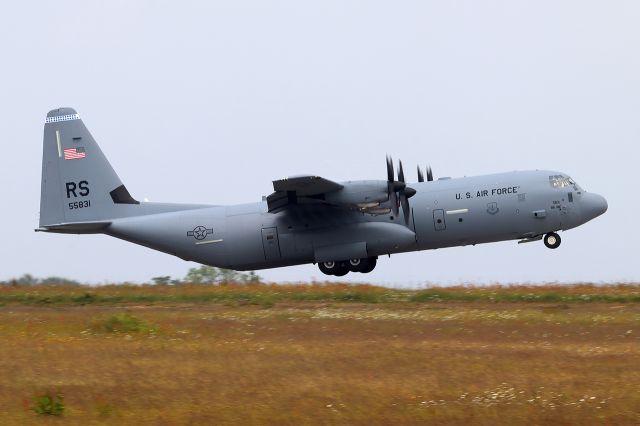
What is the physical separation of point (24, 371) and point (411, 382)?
6371 mm

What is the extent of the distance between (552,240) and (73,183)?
1650 centimetres

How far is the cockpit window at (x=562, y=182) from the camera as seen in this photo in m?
31.4

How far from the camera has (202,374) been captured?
50.0ft

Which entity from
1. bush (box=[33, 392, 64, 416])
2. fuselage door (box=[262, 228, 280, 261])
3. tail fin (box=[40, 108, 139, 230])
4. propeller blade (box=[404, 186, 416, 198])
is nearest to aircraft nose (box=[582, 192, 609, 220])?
propeller blade (box=[404, 186, 416, 198])

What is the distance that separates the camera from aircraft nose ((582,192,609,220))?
3158 centimetres

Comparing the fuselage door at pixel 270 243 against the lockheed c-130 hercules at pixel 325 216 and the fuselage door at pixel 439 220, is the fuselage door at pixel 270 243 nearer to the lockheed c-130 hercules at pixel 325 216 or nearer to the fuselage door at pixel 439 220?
the lockheed c-130 hercules at pixel 325 216

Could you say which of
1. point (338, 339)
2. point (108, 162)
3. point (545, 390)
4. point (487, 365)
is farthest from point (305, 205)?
point (545, 390)

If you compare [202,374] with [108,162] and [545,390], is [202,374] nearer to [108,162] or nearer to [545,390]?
[545,390]

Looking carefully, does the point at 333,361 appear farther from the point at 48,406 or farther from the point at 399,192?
the point at 399,192

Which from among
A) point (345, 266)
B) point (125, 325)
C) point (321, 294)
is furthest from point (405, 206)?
point (125, 325)

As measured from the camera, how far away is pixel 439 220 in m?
31.0

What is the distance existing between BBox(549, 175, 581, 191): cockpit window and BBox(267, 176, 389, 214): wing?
5675 mm

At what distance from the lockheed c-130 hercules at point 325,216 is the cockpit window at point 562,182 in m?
0.04

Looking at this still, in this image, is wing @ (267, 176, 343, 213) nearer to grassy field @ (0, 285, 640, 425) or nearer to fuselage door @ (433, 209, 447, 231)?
fuselage door @ (433, 209, 447, 231)
